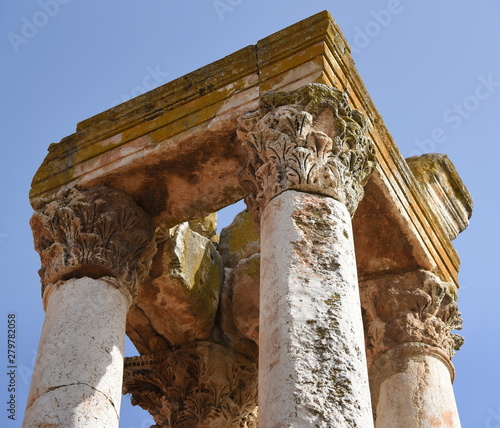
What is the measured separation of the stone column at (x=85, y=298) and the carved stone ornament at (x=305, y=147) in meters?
1.77

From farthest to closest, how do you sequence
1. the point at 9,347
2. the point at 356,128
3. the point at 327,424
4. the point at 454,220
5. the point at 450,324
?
1. the point at 454,220
2. the point at 9,347
3. the point at 450,324
4. the point at 356,128
5. the point at 327,424

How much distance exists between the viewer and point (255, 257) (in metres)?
14.5

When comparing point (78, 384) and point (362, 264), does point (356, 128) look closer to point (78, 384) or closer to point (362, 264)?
point (362, 264)

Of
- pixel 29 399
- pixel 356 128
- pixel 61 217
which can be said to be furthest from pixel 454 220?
pixel 29 399

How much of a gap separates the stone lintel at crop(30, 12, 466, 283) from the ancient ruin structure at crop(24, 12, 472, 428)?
2cm

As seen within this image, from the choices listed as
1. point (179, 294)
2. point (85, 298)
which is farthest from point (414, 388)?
point (85, 298)

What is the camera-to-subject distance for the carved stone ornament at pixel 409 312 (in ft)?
39.9

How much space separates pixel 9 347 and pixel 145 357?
1.79m

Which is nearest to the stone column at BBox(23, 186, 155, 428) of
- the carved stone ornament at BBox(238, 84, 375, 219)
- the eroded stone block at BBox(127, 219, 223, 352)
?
the eroded stone block at BBox(127, 219, 223, 352)

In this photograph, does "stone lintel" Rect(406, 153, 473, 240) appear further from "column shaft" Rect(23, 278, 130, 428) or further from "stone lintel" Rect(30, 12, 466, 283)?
"column shaft" Rect(23, 278, 130, 428)

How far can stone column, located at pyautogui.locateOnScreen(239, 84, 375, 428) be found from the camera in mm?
8180

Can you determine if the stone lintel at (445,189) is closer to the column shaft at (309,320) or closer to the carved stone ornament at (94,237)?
the carved stone ornament at (94,237)

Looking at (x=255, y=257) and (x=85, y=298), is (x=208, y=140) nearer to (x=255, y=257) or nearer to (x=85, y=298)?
(x=85, y=298)

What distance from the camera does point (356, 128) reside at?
10.8m
